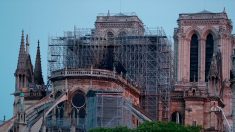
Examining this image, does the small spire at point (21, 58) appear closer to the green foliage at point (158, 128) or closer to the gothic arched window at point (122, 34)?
the gothic arched window at point (122, 34)

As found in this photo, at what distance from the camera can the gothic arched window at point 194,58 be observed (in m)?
106

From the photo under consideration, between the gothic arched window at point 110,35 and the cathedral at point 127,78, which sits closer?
the cathedral at point 127,78

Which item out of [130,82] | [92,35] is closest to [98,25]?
[92,35]

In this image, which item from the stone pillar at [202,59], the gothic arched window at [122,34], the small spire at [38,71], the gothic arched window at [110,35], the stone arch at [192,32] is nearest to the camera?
the gothic arched window at [122,34]

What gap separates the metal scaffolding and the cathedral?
80 millimetres

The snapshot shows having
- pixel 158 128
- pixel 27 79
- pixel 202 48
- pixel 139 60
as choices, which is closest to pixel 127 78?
pixel 139 60

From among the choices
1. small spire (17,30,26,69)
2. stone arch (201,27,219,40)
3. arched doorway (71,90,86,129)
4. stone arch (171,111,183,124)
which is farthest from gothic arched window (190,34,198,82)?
arched doorway (71,90,86,129)

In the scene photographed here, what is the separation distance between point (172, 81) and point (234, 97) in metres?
46.6

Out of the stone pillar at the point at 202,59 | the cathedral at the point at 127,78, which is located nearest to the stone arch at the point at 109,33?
the cathedral at the point at 127,78

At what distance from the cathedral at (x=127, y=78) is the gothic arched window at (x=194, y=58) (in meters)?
0.05

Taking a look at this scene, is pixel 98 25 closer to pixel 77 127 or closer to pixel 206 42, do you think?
pixel 206 42

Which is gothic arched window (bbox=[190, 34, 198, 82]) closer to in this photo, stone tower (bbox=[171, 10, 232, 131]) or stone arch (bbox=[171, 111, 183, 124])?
stone tower (bbox=[171, 10, 232, 131])

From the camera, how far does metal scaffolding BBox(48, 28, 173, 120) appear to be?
309 ft

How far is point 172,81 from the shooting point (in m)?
101
